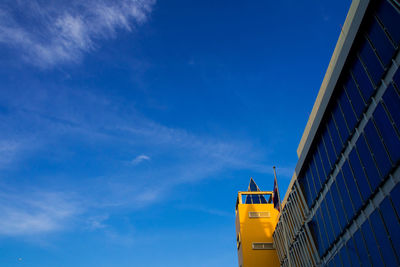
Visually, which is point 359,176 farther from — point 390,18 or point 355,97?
point 390,18

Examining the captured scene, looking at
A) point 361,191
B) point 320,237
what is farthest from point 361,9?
point 320,237

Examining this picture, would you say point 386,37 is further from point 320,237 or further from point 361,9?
point 320,237

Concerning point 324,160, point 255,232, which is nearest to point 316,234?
point 324,160

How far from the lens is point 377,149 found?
66.1ft

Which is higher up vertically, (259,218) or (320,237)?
(259,218)

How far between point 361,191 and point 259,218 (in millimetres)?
35044

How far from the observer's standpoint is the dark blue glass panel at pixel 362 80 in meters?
20.8

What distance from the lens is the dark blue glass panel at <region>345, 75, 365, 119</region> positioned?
865 inches

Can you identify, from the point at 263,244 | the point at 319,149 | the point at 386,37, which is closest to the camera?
the point at 386,37

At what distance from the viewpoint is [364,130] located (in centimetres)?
2161

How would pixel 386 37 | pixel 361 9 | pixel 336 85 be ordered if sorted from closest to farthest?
pixel 386 37, pixel 361 9, pixel 336 85

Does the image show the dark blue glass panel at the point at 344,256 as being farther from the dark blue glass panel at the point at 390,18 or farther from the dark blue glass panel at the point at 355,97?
the dark blue glass panel at the point at 390,18

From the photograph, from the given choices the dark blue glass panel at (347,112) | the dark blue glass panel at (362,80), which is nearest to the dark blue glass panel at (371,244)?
the dark blue glass panel at (347,112)

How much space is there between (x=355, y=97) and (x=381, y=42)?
4454 millimetres
